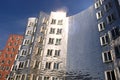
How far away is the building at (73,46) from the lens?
32.2 m

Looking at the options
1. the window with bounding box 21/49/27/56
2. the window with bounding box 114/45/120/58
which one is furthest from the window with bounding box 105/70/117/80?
the window with bounding box 21/49/27/56

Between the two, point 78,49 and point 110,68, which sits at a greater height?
point 78,49

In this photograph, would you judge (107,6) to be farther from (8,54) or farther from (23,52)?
(8,54)

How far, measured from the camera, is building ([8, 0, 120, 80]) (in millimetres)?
32188

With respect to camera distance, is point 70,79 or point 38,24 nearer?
point 70,79

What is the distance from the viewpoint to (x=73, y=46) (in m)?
43.8

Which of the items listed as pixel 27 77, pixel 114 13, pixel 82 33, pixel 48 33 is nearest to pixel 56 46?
pixel 48 33

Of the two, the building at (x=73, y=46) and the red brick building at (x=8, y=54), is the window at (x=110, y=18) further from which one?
the red brick building at (x=8, y=54)

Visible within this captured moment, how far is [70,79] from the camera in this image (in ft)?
128

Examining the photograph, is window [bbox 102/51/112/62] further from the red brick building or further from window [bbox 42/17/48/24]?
the red brick building

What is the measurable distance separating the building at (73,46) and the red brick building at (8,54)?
30.2 m

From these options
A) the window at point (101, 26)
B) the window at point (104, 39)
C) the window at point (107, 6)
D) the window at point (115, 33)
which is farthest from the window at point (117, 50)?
the window at point (107, 6)

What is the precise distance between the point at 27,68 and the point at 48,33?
45.0ft

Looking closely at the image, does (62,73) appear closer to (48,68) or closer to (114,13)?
(48,68)
